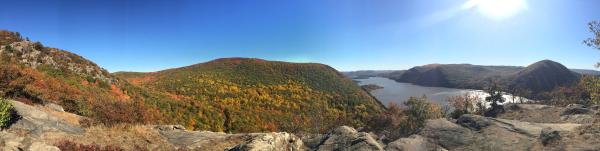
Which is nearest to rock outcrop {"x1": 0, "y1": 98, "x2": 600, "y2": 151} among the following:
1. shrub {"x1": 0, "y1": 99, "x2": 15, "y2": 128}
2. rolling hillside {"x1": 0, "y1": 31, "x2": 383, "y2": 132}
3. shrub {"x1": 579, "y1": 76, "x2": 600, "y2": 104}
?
shrub {"x1": 0, "y1": 99, "x2": 15, "y2": 128}

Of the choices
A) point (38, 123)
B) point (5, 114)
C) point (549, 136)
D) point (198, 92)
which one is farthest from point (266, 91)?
point (5, 114)

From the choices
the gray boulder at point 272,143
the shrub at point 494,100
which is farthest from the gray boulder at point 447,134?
the shrub at point 494,100

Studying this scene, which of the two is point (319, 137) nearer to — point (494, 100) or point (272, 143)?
point (272, 143)

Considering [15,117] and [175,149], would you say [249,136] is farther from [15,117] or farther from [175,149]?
[15,117]

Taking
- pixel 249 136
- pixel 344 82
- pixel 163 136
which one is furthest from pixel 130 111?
pixel 344 82

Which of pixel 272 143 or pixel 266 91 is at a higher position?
pixel 272 143

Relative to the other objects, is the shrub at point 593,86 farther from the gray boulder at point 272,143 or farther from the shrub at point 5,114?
the shrub at point 5,114

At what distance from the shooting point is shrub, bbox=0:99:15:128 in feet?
44.3

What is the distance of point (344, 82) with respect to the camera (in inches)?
Result: 3925

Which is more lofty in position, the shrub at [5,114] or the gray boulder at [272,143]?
the shrub at [5,114]

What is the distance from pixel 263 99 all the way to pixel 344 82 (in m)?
39.9

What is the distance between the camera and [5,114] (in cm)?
1389

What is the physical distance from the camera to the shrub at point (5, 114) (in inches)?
531

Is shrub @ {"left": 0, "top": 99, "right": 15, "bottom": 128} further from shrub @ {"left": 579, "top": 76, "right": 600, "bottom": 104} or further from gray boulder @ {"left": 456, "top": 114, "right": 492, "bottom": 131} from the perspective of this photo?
shrub @ {"left": 579, "top": 76, "right": 600, "bottom": 104}
